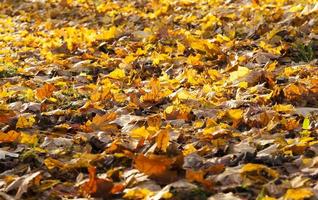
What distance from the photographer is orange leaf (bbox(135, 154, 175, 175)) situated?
243 cm

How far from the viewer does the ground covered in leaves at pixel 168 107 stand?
2436 mm

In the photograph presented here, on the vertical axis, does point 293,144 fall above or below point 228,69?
above

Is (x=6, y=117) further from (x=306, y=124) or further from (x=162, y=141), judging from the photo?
(x=306, y=124)

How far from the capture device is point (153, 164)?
2.45m

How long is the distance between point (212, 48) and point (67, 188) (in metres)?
2.87

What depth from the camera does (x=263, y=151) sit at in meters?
2.70

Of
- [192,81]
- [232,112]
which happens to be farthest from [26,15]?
[232,112]

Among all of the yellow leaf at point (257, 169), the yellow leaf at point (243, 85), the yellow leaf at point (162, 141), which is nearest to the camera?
the yellow leaf at point (257, 169)

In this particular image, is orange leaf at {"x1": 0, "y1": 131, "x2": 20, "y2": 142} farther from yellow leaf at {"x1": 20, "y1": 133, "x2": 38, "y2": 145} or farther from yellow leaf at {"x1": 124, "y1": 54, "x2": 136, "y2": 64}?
yellow leaf at {"x1": 124, "y1": 54, "x2": 136, "y2": 64}

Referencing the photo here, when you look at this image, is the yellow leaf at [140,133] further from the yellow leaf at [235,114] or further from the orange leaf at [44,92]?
the orange leaf at [44,92]

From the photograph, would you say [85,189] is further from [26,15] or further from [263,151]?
[26,15]

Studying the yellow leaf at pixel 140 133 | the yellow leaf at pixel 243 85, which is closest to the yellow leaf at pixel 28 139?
the yellow leaf at pixel 140 133

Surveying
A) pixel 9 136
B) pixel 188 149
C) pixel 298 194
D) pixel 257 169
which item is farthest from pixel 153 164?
pixel 9 136

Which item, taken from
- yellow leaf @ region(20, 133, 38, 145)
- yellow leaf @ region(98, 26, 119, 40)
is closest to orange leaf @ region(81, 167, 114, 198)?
yellow leaf @ region(20, 133, 38, 145)
